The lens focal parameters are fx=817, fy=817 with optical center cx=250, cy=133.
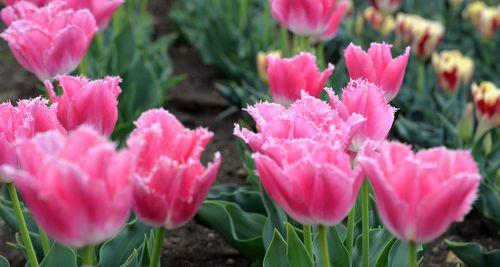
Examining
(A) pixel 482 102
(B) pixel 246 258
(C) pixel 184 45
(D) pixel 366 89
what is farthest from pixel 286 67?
(C) pixel 184 45

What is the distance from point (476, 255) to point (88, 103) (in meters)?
0.99

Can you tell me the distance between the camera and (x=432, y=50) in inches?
135

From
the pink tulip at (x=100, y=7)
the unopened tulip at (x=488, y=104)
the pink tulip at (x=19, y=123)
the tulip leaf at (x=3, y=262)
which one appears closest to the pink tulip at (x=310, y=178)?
the pink tulip at (x=19, y=123)

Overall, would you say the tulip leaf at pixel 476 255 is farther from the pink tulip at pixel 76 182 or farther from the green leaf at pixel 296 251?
the pink tulip at pixel 76 182

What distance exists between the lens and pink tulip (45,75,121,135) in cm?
138

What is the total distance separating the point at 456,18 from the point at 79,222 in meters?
4.11

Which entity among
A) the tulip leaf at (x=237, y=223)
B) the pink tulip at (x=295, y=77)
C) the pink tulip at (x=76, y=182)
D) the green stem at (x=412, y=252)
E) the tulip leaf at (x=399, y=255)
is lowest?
the tulip leaf at (x=237, y=223)

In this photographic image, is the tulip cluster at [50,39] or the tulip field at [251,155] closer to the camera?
the tulip field at [251,155]

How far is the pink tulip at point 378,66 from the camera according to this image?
150cm

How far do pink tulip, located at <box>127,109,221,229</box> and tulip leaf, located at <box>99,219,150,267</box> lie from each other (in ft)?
2.23

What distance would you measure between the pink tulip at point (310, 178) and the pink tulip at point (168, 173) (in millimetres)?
88

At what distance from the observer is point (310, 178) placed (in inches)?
43.6

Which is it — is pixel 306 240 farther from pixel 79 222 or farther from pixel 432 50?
pixel 432 50

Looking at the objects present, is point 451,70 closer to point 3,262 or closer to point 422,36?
point 422,36
